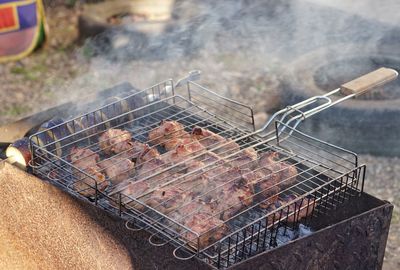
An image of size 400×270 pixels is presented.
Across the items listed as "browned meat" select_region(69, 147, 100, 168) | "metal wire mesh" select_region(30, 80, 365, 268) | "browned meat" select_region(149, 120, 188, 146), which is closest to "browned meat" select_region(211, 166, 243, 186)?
"metal wire mesh" select_region(30, 80, 365, 268)

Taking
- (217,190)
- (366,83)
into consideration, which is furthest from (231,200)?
(366,83)

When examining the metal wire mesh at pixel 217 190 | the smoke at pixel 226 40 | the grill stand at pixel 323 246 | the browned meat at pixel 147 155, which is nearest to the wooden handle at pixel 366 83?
the metal wire mesh at pixel 217 190

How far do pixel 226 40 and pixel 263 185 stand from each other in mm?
5890

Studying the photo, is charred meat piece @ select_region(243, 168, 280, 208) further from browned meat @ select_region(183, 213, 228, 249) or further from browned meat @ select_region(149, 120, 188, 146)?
browned meat @ select_region(149, 120, 188, 146)

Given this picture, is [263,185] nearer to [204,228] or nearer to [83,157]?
[204,228]

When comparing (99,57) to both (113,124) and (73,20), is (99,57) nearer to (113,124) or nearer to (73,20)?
(73,20)

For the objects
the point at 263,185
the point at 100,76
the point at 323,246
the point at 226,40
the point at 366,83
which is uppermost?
the point at 366,83

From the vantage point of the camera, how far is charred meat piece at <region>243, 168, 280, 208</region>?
3801mm

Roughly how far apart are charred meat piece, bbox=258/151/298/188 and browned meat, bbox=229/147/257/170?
0.05 meters

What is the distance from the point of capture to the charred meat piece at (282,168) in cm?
391

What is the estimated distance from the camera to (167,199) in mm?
3672

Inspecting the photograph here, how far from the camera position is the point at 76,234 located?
3959 mm

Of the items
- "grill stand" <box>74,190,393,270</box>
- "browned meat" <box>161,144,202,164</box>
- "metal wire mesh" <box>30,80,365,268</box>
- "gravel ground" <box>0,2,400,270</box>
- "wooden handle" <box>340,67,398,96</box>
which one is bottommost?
"gravel ground" <box>0,2,400,270</box>

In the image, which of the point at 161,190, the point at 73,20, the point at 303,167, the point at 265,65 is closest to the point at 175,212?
the point at 161,190
